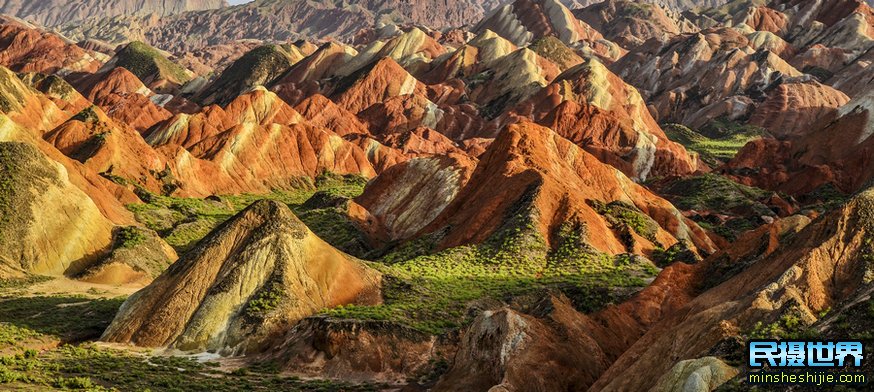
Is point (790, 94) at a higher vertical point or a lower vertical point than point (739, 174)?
higher

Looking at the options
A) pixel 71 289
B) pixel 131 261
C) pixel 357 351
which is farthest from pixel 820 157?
pixel 71 289

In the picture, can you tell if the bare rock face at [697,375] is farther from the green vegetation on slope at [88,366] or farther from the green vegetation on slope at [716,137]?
the green vegetation on slope at [716,137]

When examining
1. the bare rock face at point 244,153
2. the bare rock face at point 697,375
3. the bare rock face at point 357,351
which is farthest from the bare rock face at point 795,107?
the bare rock face at point 697,375

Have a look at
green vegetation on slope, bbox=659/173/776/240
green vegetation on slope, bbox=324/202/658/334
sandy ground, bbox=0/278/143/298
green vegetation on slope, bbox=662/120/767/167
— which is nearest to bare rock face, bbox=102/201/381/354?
green vegetation on slope, bbox=324/202/658/334

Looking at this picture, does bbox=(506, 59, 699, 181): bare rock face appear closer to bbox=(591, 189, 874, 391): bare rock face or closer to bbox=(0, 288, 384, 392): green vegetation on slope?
bbox=(591, 189, 874, 391): bare rock face

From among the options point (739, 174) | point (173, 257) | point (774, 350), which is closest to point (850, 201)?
point (774, 350)

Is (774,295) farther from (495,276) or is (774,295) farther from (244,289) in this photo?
(244,289)

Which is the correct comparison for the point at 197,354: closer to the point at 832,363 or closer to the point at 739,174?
the point at 832,363
